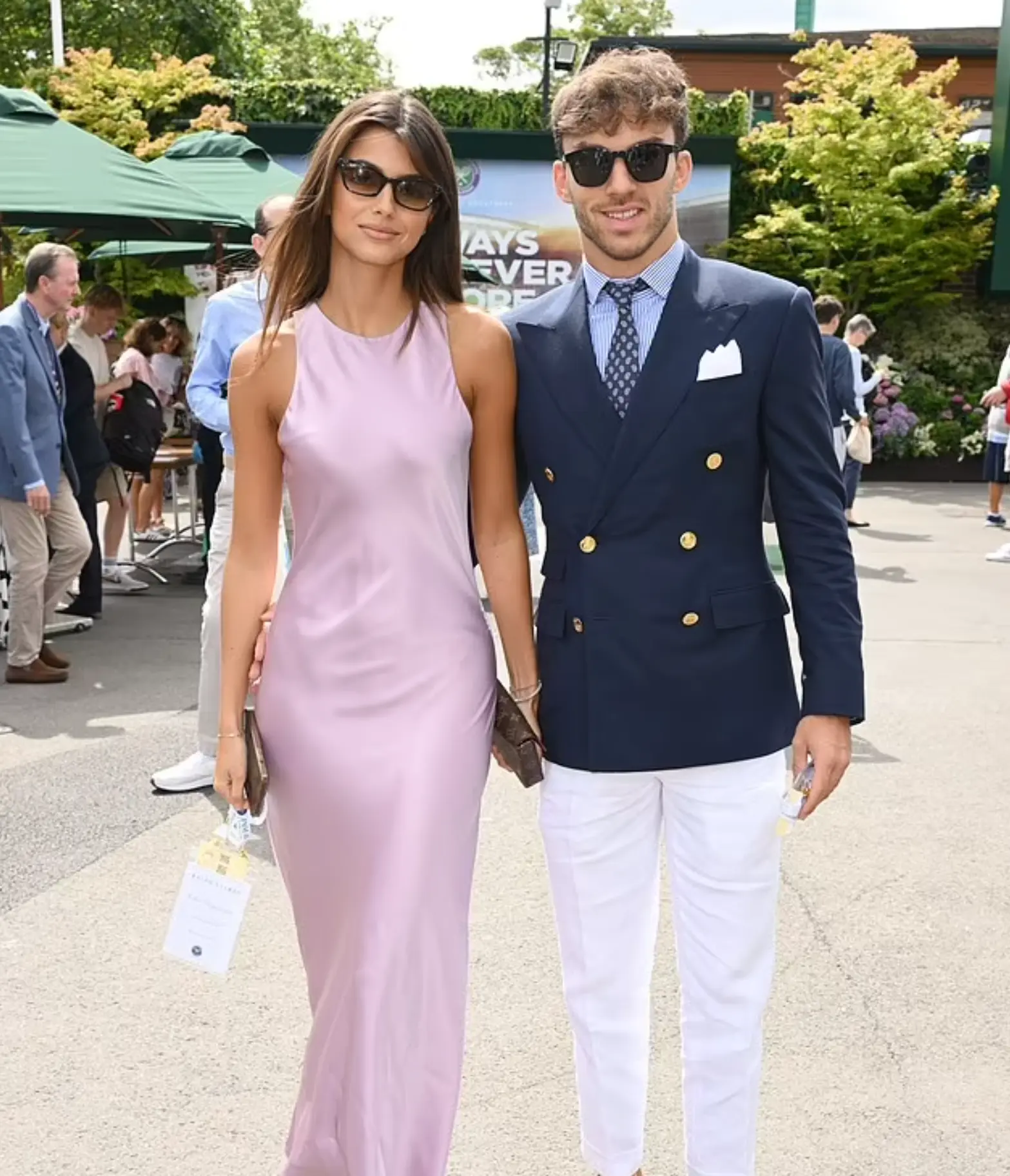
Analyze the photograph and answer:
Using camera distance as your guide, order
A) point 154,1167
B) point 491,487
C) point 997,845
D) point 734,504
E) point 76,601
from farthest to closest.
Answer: point 76,601 < point 997,845 < point 154,1167 < point 491,487 < point 734,504

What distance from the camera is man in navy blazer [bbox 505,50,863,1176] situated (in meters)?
2.42

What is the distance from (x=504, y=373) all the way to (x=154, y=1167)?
1849mm

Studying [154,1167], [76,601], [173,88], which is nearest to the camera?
[154,1167]

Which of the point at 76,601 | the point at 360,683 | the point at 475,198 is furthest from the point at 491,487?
the point at 475,198

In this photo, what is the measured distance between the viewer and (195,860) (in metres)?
2.70

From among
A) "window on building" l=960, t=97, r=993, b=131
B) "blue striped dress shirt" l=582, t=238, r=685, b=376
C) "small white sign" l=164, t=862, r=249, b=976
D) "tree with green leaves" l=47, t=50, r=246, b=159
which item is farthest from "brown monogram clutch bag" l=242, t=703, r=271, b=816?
"window on building" l=960, t=97, r=993, b=131

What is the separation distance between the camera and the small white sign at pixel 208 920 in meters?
2.64

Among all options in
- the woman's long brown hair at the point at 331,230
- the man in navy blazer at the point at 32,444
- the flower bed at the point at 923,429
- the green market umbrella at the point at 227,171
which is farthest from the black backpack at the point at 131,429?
the flower bed at the point at 923,429

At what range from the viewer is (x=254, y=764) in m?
2.65

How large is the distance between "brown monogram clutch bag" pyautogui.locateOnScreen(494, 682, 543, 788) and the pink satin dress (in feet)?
0.13

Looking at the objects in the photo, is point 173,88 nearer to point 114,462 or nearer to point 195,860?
point 114,462

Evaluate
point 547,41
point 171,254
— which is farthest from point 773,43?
point 171,254

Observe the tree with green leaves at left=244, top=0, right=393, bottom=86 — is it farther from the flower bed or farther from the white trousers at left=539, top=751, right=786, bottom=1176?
the white trousers at left=539, top=751, right=786, bottom=1176

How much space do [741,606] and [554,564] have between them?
0.37 m
